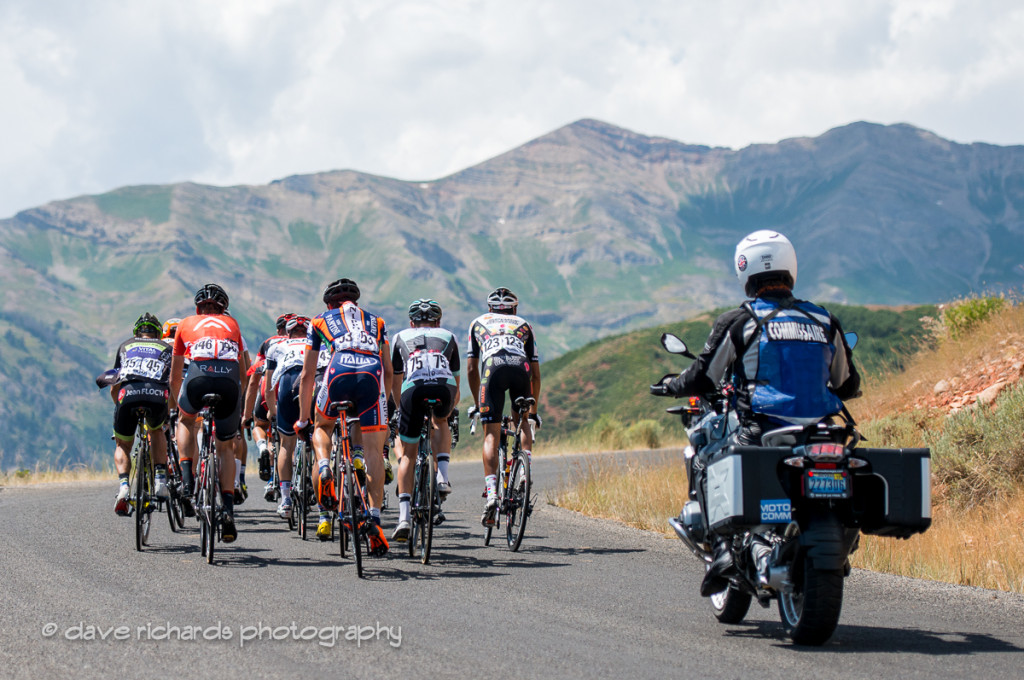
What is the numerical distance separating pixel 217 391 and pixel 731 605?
503 cm

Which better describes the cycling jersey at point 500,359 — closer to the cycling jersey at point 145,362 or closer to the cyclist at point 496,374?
the cyclist at point 496,374

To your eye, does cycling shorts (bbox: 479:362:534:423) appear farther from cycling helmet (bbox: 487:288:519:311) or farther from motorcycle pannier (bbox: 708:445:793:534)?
motorcycle pannier (bbox: 708:445:793:534)

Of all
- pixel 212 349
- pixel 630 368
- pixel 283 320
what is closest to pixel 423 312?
pixel 212 349

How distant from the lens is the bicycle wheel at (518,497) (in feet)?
31.2

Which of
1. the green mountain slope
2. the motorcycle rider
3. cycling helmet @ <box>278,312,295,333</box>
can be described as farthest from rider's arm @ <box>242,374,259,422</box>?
the green mountain slope

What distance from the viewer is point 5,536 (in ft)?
34.0

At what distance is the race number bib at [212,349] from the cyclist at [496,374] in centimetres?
214

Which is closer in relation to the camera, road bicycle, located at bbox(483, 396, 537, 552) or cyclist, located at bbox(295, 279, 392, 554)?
cyclist, located at bbox(295, 279, 392, 554)

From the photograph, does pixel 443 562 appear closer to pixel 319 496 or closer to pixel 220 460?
pixel 319 496

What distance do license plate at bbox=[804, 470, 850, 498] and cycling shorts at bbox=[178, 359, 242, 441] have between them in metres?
5.54

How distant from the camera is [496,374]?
975 centimetres

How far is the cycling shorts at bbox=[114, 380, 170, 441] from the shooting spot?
1006 centimetres

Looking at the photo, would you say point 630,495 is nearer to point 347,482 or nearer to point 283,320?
point 283,320

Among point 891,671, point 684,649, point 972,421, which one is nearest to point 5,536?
point 684,649
